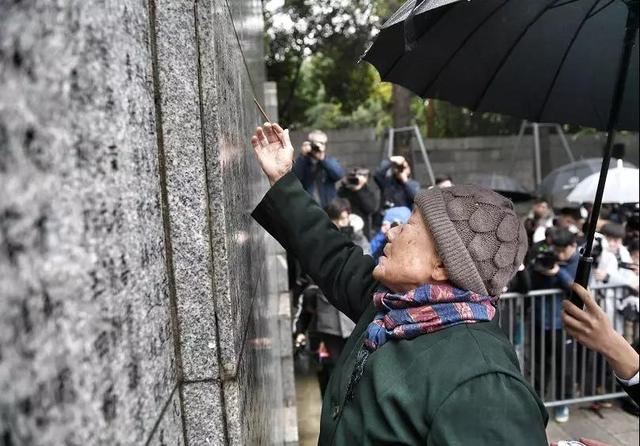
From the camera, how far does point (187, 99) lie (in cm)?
119

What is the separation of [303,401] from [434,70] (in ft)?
12.4

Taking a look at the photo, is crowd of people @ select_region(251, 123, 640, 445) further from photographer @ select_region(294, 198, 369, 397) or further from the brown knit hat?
photographer @ select_region(294, 198, 369, 397)

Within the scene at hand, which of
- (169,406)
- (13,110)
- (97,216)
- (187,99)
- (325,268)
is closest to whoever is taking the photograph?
(13,110)

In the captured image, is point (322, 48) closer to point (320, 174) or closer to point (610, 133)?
point (320, 174)

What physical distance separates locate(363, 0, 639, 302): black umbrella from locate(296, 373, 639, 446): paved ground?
3119 mm

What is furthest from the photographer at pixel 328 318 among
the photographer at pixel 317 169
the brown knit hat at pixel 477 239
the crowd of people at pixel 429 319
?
the brown knit hat at pixel 477 239

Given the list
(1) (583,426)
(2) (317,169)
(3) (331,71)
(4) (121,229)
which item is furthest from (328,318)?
(3) (331,71)

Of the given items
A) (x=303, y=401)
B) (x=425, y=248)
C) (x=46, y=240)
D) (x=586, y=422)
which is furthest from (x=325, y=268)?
(x=586, y=422)

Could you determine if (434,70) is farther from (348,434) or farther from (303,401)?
(303,401)

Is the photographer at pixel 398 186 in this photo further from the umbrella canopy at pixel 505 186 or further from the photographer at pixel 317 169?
the umbrella canopy at pixel 505 186

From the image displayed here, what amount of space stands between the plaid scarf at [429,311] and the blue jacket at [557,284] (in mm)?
3539

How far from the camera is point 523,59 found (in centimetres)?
258

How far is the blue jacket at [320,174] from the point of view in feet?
18.6

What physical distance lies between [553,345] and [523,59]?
9.89 ft
